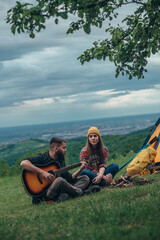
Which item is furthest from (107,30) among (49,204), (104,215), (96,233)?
(96,233)

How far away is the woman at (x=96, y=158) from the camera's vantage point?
26.3ft

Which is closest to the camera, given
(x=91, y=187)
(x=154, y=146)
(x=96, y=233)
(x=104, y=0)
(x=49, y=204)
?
(x=96, y=233)

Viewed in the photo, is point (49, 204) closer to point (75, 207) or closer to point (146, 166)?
point (75, 207)

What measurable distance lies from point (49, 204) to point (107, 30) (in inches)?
211

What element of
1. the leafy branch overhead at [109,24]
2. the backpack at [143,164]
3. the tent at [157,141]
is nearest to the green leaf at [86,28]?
the leafy branch overhead at [109,24]

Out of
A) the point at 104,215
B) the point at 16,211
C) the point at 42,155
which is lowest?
the point at 16,211

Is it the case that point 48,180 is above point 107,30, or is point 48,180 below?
below

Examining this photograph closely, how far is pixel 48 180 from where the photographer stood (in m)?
7.17

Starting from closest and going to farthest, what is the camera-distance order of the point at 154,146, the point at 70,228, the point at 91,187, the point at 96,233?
the point at 96,233 < the point at 70,228 < the point at 91,187 < the point at 154,146

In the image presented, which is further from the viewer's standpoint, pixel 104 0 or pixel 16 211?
pixel 16 211

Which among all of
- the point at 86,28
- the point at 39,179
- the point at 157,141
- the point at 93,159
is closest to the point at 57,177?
the point at 39,179

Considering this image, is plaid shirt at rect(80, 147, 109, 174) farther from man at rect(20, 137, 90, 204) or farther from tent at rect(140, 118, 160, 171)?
tent at rect(140, 118, 160, 171)

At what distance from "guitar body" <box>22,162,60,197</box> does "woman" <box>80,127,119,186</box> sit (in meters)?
1.08

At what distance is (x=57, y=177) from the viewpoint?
285 inches
